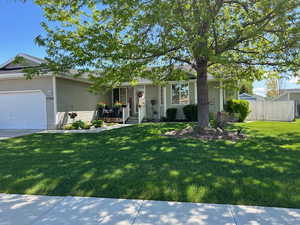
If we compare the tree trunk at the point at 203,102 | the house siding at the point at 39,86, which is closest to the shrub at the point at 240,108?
the tree trunk at the point at 203,102

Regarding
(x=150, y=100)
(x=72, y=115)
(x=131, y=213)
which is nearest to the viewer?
(x=131, y=213)

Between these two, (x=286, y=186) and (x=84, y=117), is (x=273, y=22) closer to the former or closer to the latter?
(x=286, y=186)

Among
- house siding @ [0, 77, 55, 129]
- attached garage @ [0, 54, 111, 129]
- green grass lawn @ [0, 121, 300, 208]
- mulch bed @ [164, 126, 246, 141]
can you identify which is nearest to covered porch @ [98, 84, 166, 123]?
attached garage @ [0, 54, 111, 129]

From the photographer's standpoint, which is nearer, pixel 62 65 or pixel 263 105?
pixel 62 65

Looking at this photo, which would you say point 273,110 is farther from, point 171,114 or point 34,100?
point 34,100

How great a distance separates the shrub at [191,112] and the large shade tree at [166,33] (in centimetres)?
511

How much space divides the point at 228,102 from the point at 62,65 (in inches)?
434

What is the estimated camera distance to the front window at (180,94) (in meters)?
14.6

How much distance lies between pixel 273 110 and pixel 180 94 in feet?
23.7

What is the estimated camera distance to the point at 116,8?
636cm

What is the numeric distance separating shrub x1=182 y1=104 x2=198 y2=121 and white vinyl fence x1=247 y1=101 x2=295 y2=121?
17.5ft

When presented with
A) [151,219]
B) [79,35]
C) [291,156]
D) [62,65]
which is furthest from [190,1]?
[151,219]

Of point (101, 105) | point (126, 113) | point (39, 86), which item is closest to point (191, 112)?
point (126, 113)

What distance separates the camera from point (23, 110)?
11.5 metres
